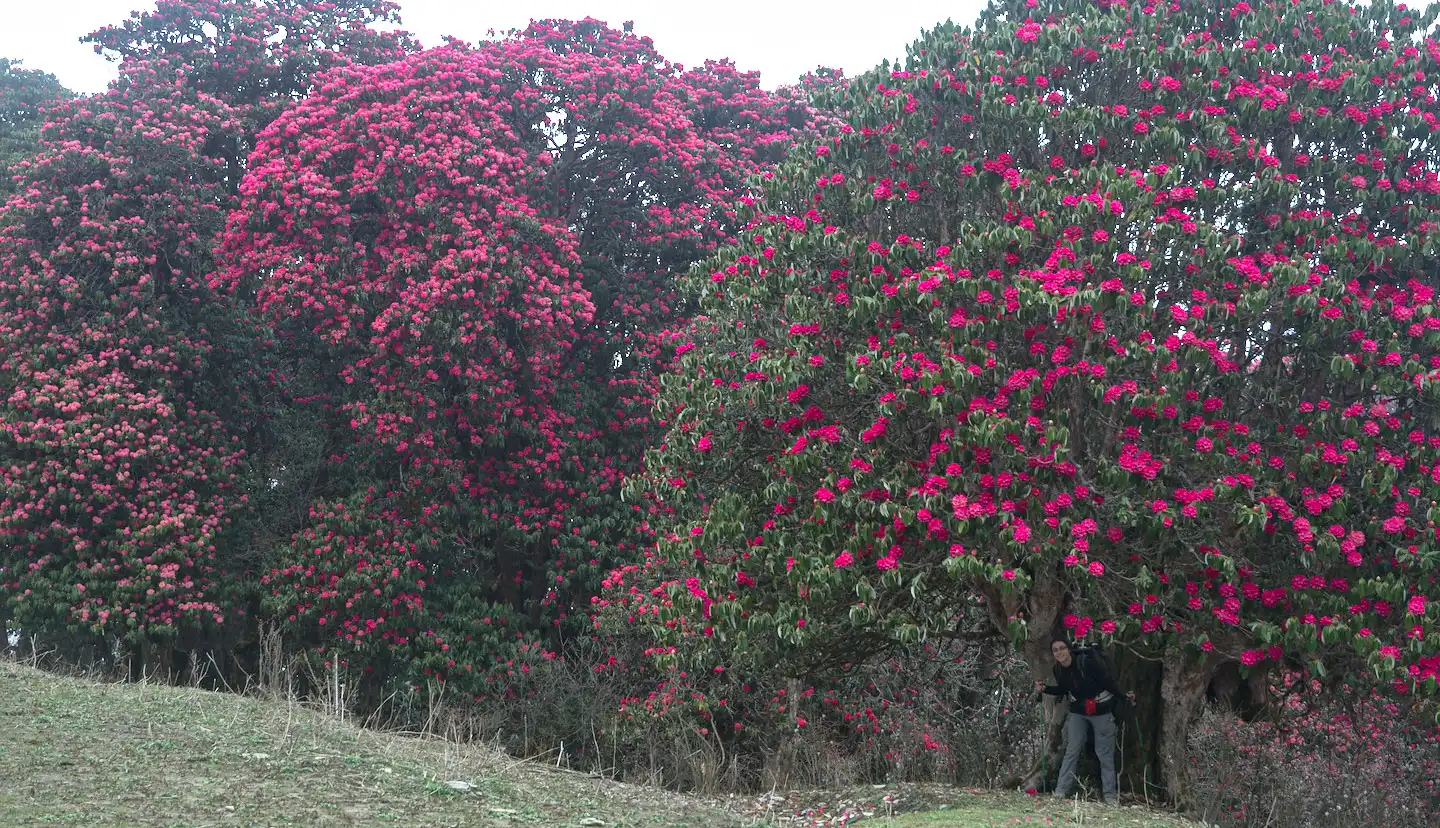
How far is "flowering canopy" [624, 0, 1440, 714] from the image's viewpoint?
27.8ft

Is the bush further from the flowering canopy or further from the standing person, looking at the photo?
the flowering canopy

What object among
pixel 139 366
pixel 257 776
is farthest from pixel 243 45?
pixel 257 776

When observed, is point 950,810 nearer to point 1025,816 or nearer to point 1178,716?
point 1025,816

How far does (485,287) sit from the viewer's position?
48.8 ft

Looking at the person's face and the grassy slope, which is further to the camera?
the person's face

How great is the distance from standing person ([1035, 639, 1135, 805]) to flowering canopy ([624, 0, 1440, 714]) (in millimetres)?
412

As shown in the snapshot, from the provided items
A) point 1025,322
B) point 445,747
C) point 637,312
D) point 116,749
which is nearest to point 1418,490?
point 1025,322

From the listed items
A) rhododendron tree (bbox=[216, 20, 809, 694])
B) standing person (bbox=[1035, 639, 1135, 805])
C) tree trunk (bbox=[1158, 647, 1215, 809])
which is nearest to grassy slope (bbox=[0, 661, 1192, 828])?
standing person (bbox=[1035, 639, 1135, 805])

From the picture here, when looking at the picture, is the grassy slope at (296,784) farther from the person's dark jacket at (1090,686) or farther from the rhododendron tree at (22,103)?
the rhododendron tree at (22,103)

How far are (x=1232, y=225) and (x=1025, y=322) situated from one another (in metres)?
2.39

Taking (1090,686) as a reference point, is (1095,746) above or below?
below

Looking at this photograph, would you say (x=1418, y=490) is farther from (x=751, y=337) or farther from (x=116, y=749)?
(x=116, y=749)

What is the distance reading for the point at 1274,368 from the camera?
9539 millimetres

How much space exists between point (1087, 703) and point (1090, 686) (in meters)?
0.14
